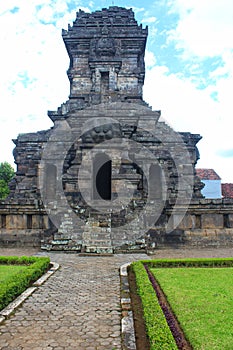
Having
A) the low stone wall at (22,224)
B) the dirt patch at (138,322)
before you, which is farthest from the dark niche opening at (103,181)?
the dirt patch at (138,322)

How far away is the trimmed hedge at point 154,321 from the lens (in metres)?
3.78

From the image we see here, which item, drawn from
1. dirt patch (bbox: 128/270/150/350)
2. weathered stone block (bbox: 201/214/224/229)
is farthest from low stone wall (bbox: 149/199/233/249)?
dirt patch (bbox: 128/270/150/350)

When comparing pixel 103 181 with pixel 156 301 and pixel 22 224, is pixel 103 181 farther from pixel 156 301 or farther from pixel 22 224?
pixel 156 301

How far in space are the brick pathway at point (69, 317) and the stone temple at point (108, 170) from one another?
4456 millimetres

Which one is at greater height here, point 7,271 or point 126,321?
point 7,271

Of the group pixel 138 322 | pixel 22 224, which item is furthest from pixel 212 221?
pixel 138 322

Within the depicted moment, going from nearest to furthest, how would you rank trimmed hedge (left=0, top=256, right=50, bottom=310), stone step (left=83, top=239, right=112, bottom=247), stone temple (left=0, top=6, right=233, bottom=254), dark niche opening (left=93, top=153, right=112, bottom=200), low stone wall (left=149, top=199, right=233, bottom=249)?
trimmed hedge (left=0, top=256, right=50, bottom=310)
stone step (left=83, top=239, right=112, bottom=247)
stone temple (left=0, top=6, right=233, bottom=254)
low stone wall (left=149, top=199, right=233, bottom=249)
dark niche opening (left=93, top=153, right=112, bottom=200)

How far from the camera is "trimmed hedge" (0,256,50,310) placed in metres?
5.88

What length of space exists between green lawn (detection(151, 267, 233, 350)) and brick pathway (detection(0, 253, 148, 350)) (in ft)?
3.38

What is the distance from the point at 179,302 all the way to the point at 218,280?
2233 millimetres

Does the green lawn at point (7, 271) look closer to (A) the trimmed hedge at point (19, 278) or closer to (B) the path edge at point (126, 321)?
(A) the trimmed hedge at point (19, 278)

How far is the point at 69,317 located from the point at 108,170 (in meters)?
14.0

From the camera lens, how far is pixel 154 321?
178 inches

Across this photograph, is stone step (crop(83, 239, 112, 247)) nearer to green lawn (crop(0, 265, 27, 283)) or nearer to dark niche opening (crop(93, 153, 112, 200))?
green lawn (crop(0, 265, 27, 283))
